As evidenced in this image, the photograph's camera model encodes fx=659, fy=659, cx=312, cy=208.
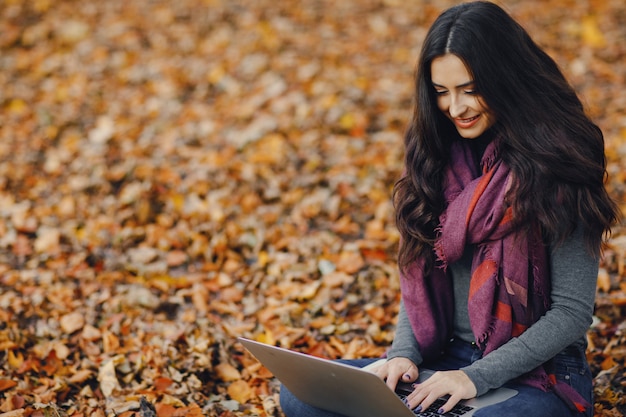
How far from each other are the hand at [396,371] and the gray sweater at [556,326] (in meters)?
0.22

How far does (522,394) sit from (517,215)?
52 centimetres

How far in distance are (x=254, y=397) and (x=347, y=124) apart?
2752mm

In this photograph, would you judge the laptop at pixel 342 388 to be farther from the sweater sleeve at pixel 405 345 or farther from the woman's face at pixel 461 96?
the woman's face at pixel 461 96

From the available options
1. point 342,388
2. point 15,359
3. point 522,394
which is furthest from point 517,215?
point 15,359

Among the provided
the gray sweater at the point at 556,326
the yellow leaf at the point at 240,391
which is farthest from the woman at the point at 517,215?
the yellow leaf at the point at 240,391

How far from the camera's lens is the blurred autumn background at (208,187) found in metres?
2.90

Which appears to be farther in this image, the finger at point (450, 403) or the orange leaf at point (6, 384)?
the orange leaf at point (6, 384)

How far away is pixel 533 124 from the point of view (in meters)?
1.95

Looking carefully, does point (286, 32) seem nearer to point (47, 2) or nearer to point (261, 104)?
point (261, 104)

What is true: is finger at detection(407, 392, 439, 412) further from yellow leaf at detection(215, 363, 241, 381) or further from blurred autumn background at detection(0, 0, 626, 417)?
yellow leaf at detection(215, 363, 241, 381)

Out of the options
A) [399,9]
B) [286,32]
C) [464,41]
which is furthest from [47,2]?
Result: [464,41]

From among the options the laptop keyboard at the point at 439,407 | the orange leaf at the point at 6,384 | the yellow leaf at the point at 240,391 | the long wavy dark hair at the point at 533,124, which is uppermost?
the long wavy dark hair at the point at 533,124

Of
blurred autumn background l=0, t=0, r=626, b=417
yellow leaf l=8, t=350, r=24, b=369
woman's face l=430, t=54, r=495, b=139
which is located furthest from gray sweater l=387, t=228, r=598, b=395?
yellow leaf l=8, t=350, r=24, b=369

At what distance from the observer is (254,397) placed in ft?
8.93
